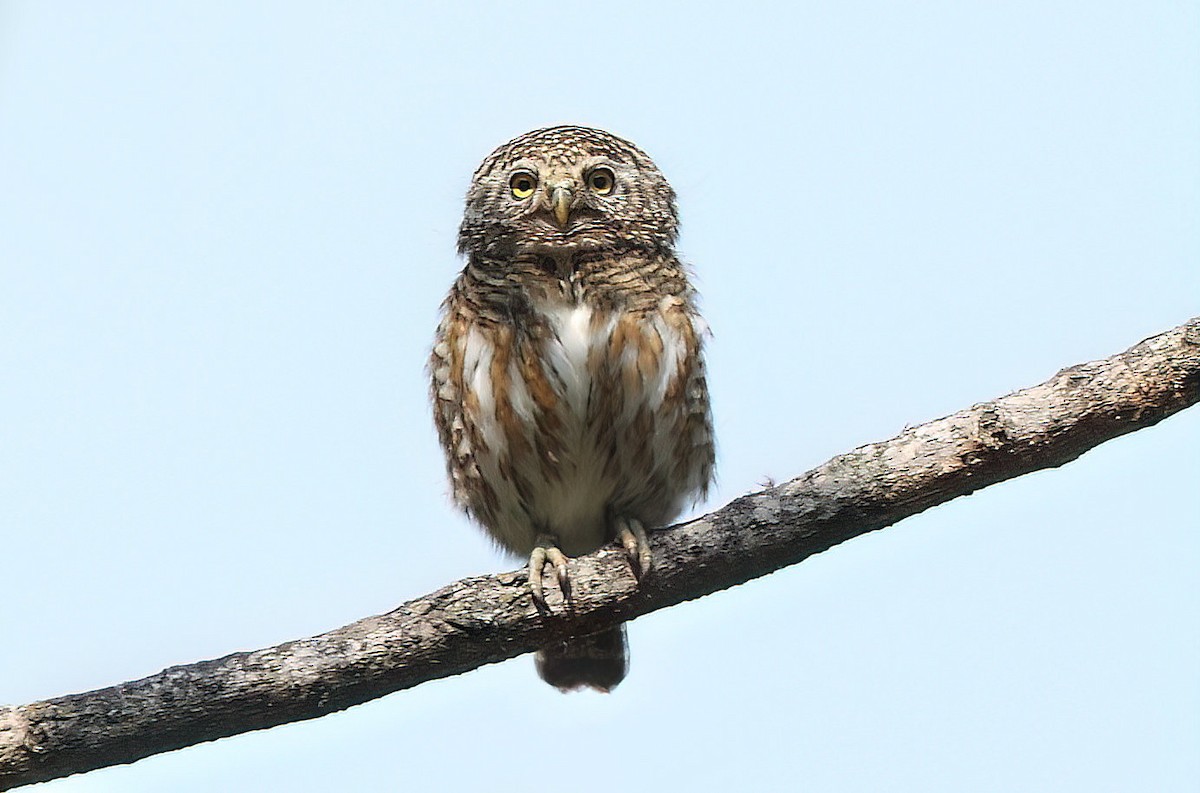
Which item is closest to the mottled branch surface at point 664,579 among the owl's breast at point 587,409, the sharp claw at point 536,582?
the sharp claw at point 536,582

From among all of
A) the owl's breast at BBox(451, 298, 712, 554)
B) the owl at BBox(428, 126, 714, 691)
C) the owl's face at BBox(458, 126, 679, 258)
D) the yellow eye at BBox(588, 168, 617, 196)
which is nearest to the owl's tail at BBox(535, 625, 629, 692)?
the owl at BBox(428, 126, 714, 691)

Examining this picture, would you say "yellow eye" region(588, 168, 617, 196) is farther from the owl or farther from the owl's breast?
the owl's breast

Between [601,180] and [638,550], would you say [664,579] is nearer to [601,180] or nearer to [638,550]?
[638,550]

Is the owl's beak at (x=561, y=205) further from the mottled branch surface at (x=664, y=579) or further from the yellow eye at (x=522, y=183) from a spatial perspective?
the mottled branch surface at (x=664, y=579)

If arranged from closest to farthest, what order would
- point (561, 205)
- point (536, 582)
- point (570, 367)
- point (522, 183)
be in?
point (536, 582), point (570, 367), point (561, 205), point (522, 183)

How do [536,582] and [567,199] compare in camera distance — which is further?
[567,199]

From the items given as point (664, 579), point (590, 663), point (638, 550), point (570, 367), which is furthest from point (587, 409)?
point (590, 663)

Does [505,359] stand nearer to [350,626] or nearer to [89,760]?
[350,626]

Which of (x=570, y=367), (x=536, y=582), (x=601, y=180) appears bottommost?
(x=536, y=582)
